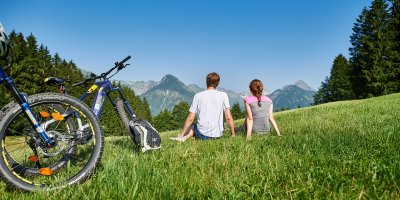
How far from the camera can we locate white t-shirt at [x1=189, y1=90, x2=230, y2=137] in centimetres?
990

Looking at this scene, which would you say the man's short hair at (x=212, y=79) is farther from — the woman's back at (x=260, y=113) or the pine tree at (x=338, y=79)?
the pine tree at (x=338, y=79)

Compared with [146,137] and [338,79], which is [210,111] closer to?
[146,137]

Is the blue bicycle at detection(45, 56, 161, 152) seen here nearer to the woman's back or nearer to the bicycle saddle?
the bicycle saddle

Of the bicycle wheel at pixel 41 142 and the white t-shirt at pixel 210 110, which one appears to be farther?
the white t-shirt at pixel 210 110

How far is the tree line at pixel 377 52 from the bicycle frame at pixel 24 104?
67.9 m

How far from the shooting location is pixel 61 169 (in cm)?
488

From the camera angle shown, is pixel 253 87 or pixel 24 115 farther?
pixel 253 87

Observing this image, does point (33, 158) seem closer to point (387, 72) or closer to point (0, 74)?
point (0, 74)

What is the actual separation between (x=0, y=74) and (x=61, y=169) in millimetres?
1619

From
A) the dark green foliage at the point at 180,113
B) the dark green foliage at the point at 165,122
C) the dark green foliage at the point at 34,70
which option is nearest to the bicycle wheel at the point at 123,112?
the dark green foliage at the point at 34,70

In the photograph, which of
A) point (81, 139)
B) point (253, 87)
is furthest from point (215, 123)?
point (81, 139)

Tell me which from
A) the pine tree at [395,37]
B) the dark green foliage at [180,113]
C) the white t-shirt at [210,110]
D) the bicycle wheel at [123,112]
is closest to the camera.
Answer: the bicycle wheel at [123,112]

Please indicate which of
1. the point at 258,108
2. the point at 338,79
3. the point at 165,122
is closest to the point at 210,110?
the point at 258,108

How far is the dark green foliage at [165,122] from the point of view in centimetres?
13588
